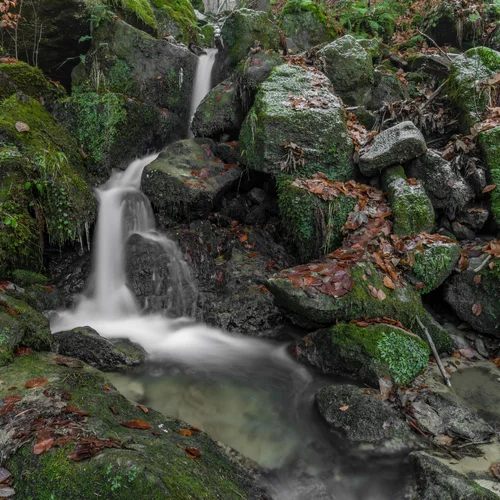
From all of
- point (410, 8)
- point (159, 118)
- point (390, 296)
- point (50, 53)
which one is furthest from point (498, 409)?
point (410, 8)

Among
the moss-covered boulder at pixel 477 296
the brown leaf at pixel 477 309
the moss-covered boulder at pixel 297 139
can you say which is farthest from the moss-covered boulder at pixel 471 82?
the brown leaf at pixel 477 309

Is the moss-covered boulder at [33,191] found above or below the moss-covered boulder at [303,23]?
below

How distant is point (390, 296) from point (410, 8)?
1244cm

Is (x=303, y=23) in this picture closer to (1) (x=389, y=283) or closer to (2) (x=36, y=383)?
(1) (x=389, y=283)

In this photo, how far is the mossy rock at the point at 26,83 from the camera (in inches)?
270

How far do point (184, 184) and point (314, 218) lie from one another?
2.39 meters

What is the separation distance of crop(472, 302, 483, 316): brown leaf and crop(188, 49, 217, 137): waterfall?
707cm

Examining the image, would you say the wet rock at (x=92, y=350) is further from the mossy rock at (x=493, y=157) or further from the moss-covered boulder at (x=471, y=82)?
the moss-covered boulder at (x=471, y=82)

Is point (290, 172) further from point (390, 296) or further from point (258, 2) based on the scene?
point (258, 2)

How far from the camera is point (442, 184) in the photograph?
21.5 feet

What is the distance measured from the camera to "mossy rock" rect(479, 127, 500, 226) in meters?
6.26

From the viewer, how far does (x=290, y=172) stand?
22.0 feet

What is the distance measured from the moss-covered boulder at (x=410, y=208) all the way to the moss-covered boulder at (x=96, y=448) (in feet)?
14.2

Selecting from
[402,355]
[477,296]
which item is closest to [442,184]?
[477,296]
